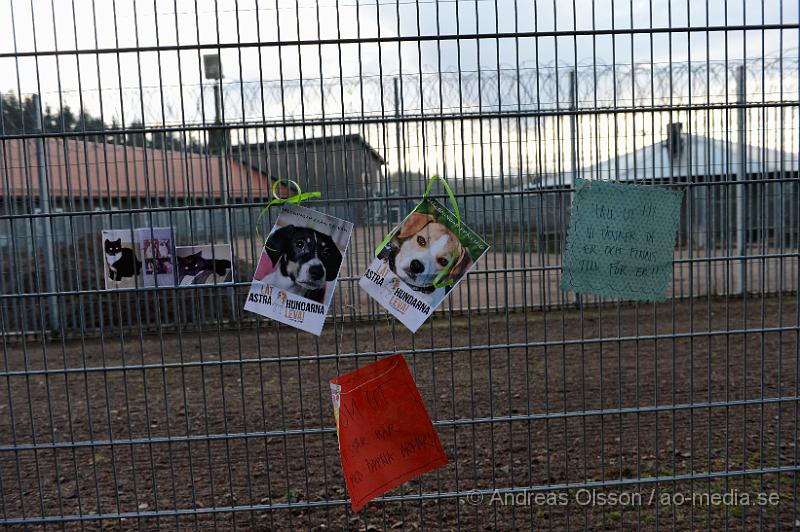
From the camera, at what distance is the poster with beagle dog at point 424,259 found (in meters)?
2.37

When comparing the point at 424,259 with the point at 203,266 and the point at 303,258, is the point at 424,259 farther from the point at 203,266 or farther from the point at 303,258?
the point at 203,266

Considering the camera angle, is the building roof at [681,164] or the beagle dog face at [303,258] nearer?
the beagle dog face at [303,258]

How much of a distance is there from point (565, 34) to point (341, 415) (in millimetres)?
1528

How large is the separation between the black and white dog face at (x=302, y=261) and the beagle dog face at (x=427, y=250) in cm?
23

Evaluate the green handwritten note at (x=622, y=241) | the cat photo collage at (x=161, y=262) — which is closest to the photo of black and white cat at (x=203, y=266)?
the cat photo collage at (x=161, y=262)

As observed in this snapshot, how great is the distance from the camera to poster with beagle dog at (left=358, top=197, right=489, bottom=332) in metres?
2.37

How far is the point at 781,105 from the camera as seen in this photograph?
97.7 inches

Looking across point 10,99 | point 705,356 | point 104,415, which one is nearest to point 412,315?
point 104,415

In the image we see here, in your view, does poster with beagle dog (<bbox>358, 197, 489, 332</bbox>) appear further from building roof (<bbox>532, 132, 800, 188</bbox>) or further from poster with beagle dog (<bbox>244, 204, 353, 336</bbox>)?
building roof (<bbox>532, 132, 800, 188</bbox>)

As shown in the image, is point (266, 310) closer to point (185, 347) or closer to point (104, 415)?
point (104, 415)

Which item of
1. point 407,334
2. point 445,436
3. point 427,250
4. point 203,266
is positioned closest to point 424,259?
point 427,250

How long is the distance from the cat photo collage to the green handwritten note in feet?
3.90

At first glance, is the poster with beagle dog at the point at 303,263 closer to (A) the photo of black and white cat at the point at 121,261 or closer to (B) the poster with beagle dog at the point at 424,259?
(B) the poster with beagle dog at the point at 424,259

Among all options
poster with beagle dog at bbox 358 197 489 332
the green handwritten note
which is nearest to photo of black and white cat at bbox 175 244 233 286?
poster with beagle dog at bbox 358 197 489 332
